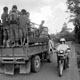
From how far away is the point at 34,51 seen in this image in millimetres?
6629

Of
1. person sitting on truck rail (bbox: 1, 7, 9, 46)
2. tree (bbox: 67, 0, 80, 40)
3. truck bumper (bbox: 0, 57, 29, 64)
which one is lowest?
truck bumper (bbox: 0, 57, 29, 64)

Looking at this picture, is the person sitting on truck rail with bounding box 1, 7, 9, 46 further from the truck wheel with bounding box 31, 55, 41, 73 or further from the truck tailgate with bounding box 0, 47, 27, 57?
the truck wheel with bounding box 31, 55, 41, 73

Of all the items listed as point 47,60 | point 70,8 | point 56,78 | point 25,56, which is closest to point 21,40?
point 25,56

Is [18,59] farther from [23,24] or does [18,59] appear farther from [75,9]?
[75,9]

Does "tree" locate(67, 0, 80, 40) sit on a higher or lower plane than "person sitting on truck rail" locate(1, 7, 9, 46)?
higher

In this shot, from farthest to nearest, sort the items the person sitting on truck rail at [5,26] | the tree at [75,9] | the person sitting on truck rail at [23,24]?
the tree at [75,9] < the person sitting on truck rail at [5,26] < the person sitting on truck rail at [23,24]

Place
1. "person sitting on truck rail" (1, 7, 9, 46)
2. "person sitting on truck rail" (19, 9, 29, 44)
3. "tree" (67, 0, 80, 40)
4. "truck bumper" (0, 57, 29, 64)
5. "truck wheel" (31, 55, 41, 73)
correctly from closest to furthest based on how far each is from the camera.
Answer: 1. "truck bumper" (0, 57, 29, 64)
2. "truck wheel" (31, 55, 41, 73)
3. "person sitting on truck rail" (19, 9, 29, 44)
4. "person sitting on truck rail" (1, 7, 9, 46)
5. "tree" (67, 0, 80, 40)

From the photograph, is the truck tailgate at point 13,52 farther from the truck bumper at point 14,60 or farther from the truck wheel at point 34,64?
the truck wheel at point 34,64

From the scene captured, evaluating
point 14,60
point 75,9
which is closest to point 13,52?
point 14,60

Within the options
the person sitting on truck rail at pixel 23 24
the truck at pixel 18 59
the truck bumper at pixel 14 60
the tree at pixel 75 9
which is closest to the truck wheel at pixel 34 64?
the truck at pixel 18 59

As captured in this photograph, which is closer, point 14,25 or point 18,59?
point 18,59

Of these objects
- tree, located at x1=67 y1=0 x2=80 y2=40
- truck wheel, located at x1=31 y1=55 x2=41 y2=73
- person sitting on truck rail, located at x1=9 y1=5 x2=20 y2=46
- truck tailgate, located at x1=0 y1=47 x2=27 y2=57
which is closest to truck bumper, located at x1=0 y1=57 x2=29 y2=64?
truck tailgate, located at x1=0 y1=47 x2=27 y2=57

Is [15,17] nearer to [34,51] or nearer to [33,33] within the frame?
[33,33]

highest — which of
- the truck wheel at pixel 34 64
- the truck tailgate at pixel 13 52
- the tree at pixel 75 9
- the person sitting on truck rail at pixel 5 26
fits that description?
the tree at pixel 75 9
